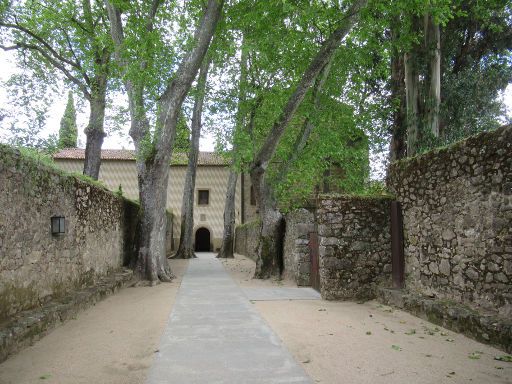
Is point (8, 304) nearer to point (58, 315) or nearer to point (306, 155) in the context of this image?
point (58, 315)

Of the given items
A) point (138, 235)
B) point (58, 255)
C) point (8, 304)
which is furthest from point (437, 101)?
point (8, 304)

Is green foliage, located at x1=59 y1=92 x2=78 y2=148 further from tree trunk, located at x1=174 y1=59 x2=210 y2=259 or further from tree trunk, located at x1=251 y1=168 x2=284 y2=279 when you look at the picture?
tree trunk, located at x1=251 y1=168 x2=284 y2=279

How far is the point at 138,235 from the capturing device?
10430 mm

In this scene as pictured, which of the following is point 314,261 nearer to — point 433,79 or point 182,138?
point 433,79

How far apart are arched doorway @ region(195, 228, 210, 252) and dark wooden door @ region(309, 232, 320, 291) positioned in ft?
72.4

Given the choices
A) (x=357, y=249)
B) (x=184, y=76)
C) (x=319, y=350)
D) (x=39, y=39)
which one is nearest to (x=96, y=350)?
(x=319, y=350)

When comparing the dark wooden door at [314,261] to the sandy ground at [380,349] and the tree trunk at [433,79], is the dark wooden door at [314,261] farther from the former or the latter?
the tree trunk at [433,79]

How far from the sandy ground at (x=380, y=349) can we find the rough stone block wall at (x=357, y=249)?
965 mm

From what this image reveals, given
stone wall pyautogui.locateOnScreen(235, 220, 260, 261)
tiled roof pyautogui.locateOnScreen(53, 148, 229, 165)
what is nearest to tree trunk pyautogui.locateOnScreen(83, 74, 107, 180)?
stone wall pyautogui.locateOnScreen(235, 220, 260, 261)

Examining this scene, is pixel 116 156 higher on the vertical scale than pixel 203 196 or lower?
higher

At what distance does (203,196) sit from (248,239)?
34.7 ft

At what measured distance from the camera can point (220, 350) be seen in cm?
413

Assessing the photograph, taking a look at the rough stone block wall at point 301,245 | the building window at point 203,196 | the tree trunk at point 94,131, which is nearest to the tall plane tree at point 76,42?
the tree trunk at point 94,131

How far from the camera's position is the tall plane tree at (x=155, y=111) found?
1015 cm
